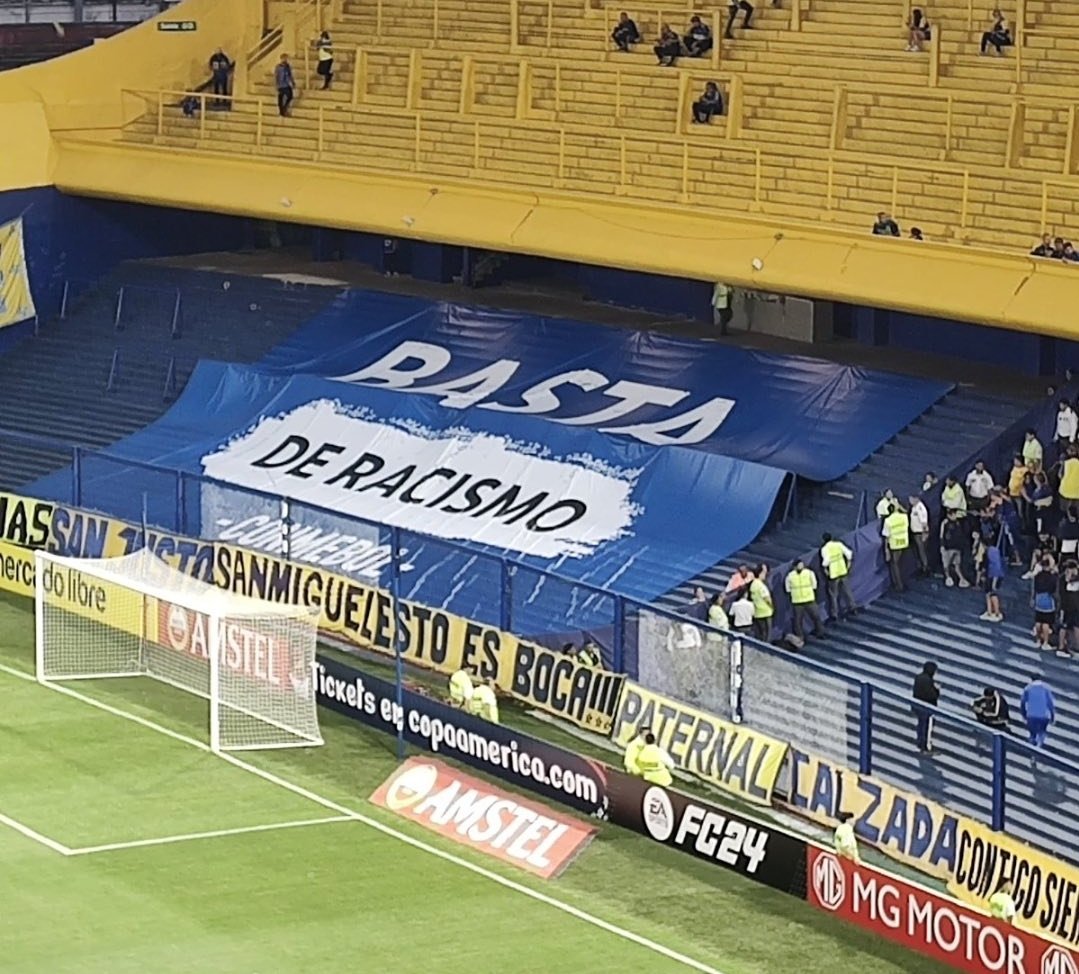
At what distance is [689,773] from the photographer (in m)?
29.4

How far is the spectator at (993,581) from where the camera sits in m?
31.9

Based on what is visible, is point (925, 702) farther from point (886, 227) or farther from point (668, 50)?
point (668, 50)

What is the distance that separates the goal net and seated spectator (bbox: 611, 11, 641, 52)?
13528mm

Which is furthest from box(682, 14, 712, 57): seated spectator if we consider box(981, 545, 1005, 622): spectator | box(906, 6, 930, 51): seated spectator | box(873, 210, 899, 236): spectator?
box(981, 545, 1005, 622): spectator

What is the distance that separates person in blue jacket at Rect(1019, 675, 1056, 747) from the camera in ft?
91.6

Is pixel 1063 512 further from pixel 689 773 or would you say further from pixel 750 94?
pixel 750 94

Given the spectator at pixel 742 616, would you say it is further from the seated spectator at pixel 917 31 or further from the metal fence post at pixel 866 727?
the seated spectator at pixel 917 31

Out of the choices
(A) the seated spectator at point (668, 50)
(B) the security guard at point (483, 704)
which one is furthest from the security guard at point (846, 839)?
(A) the seated spectator at point (668, 50)

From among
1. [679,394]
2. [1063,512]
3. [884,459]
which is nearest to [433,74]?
[679,394]

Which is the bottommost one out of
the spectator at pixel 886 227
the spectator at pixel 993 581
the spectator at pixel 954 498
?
the spectator at pixel 993 581

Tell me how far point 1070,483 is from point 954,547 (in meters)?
1.57

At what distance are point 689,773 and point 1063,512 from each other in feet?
20.4

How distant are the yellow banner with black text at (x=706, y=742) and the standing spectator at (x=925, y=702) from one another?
1697 millimetres

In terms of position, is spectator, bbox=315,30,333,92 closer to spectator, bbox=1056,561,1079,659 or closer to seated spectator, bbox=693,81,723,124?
seated spectator, bbox=693,81,723,124
